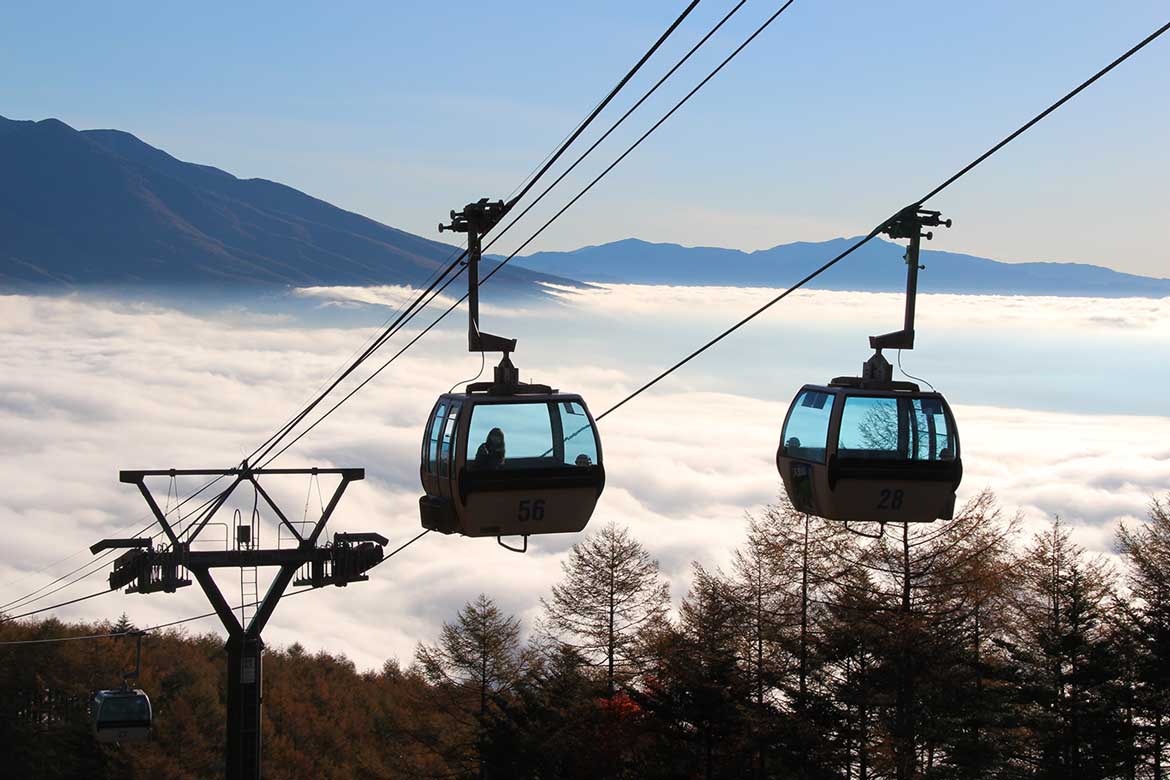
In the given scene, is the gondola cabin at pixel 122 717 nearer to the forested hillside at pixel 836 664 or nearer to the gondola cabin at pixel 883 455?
the gondola cabin at pixel 883 455

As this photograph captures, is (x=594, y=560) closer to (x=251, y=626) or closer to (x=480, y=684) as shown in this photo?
(x=480, y=684)

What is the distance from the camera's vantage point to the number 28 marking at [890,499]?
1653 centimetres

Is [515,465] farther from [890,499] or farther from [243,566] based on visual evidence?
[243,566]

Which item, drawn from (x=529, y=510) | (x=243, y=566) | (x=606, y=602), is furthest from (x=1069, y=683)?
(x=529, y=510)

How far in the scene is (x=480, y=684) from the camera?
72.6 metres

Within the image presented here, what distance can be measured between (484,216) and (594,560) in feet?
166

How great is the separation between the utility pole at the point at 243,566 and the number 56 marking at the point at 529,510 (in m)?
14.6

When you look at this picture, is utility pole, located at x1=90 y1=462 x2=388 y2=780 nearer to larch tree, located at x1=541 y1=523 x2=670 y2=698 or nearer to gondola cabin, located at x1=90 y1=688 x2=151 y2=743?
gondola cabin, located at x1=90 y1=688 x2=151 y2=743

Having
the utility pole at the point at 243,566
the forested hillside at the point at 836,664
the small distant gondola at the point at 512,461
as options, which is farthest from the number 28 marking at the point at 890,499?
the forested hillside at the point at 836,664

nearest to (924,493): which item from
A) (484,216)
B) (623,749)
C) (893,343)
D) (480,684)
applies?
(893,343)

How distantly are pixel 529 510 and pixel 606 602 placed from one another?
51.0 metres

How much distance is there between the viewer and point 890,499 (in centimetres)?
1656

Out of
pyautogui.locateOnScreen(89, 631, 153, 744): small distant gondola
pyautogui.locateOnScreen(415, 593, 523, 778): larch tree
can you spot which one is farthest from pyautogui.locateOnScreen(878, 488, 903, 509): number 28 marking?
pyautogui.locateOnScreen(415, 593, 523, 778): larch tree

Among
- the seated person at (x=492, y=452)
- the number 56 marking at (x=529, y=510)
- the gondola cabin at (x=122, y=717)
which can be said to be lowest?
the gondola cabin at (x=122, y=717)
